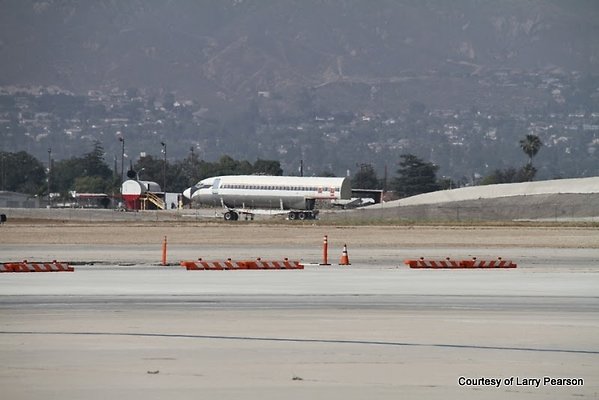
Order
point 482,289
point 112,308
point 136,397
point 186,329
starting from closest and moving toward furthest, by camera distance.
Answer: point 136,397
point 186,329
point 112,308
point 482,289

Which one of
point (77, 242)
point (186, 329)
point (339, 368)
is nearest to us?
point (339, 368)

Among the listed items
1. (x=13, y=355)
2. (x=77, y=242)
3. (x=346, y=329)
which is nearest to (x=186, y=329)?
(x=346, y=329)

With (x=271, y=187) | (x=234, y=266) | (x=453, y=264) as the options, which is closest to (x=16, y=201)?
(x=271, y=187)

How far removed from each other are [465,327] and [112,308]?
8410 millimetres

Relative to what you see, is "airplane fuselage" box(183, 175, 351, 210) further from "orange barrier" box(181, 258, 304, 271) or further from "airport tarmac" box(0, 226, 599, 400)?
"orange barrier" box(181, 258, 304, 271)

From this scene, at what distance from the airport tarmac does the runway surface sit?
0.04 m

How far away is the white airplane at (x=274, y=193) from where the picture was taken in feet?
388

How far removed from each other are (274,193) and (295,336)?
3692 inches

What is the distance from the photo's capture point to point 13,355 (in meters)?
21.8

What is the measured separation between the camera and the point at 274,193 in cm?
11831

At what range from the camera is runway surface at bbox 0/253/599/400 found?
19.0 m

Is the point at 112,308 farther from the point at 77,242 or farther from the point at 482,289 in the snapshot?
the point at 77,242

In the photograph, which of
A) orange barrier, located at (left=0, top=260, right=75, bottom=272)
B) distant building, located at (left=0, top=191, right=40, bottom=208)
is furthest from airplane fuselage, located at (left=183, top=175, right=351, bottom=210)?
orange barrier, located at (left=0, top=260, right=75, bottom=272)

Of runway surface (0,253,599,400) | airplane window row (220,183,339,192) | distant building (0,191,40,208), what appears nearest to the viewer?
runway surface (0,253,599,400)
